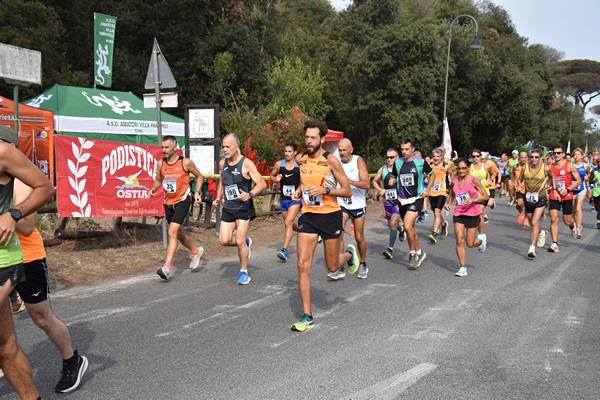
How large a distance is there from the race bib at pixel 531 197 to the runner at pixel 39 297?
8954mm

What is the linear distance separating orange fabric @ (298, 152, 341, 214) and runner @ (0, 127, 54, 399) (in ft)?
9.73

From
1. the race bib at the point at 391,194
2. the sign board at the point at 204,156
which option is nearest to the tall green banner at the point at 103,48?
the sign board at the point at 204,156

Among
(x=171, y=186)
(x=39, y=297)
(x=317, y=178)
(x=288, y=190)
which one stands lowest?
(x=39, y=297)

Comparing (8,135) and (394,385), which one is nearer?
(8,135)

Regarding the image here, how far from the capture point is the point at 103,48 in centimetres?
1891

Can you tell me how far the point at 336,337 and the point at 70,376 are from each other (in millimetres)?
2329

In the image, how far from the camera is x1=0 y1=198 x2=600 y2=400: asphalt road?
13.6ft

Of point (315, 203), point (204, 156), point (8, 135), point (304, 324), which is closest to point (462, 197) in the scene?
point (315, 203)

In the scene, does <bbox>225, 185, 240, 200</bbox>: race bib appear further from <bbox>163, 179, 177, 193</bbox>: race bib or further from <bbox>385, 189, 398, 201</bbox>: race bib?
<bbox>385, 189, 398, 201</bbox>: race bib

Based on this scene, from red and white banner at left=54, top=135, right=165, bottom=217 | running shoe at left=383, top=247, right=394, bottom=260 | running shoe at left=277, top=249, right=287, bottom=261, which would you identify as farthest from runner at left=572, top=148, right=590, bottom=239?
red and white banner at left=54, top=135, right=165, bottom=217

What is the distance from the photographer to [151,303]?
6.70m

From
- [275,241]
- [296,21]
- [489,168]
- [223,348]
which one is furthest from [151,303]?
[296,21]

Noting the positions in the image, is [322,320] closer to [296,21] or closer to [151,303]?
[151,303]

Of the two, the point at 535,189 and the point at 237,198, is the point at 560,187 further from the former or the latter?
the point at 237,198
